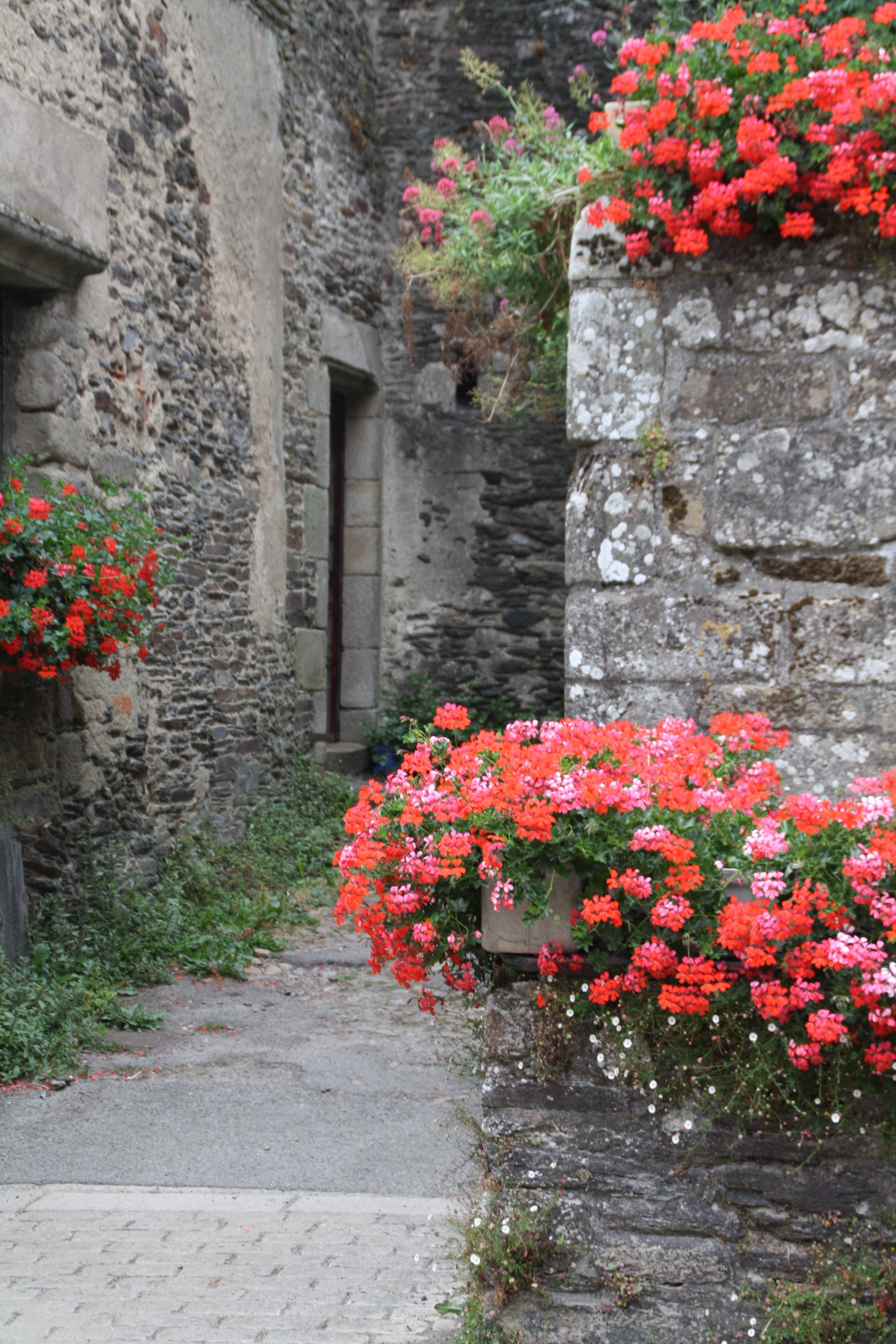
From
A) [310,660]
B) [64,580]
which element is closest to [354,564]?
[310,660]

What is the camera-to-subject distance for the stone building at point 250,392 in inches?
216

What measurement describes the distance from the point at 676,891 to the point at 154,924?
14.0 feet

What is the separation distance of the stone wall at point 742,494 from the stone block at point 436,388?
6.87m

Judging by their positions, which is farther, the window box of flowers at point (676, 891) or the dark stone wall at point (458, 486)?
the dark stone wall at point (458, 486)

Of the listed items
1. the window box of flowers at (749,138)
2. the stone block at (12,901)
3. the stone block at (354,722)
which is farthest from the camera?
the stone block at (354,722)

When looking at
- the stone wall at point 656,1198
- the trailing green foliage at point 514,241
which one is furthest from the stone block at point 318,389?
the stone wall at point 656,1198

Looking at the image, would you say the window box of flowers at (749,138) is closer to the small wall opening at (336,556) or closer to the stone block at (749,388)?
the stone block at (749,388)

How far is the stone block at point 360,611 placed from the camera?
31.6 ft

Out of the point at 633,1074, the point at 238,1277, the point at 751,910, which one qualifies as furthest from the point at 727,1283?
the point at 238,1277

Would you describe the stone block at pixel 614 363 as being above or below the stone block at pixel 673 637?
above

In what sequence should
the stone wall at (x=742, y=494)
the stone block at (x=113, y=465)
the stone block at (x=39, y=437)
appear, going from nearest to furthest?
the stone wall at (x=742, y=494) → the stone block at (x=39, y=437) → the stone block at (x=113, y=465)

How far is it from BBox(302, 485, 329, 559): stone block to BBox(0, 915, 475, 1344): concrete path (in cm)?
380

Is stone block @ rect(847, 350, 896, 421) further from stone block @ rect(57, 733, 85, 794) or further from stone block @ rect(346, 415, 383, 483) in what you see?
stone block @ rect(346, 415, 383, 483)

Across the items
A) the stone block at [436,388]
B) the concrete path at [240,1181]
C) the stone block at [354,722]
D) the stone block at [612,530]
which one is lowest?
the concrete path at [240,1181]
